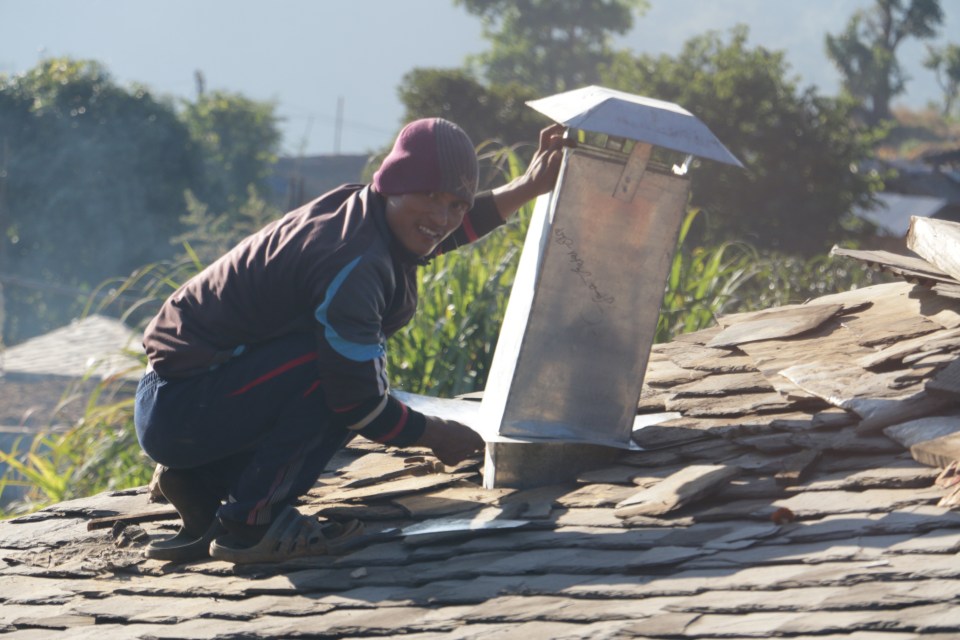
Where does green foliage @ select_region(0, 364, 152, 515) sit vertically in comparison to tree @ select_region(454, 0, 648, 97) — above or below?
below

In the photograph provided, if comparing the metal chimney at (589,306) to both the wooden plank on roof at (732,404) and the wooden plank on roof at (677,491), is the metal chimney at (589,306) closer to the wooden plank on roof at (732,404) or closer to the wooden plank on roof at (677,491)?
the wooden plank on roof at (732,404)

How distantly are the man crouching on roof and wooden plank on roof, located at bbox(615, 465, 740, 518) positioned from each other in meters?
0.60

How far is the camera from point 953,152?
2486 cm

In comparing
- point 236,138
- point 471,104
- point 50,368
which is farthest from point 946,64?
point 50,368

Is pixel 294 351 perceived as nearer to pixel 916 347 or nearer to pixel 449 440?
pixel 449 440

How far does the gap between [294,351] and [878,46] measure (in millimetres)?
48278

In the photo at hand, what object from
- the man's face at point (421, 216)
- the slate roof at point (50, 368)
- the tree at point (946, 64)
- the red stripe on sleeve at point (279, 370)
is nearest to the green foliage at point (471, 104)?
the slate roof at point (50, 368)

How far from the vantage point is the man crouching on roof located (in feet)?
10.0

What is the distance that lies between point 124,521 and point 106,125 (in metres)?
24.0

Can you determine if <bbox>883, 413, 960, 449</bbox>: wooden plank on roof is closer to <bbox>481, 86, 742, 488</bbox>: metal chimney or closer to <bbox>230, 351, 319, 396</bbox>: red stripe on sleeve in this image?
<bbox>481, 86, 742, 488</bbox>: metal chimney

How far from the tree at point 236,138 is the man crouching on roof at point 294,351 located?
26.8 meters

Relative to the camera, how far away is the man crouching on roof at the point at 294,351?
3057 mm

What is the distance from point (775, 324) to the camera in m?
3.99

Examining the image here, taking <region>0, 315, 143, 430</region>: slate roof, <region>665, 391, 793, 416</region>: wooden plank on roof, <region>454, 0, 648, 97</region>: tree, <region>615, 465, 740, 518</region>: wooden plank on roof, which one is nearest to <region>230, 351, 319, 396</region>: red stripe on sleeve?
<region>615, 465, 740, 518</region>: wooden plank on roof
